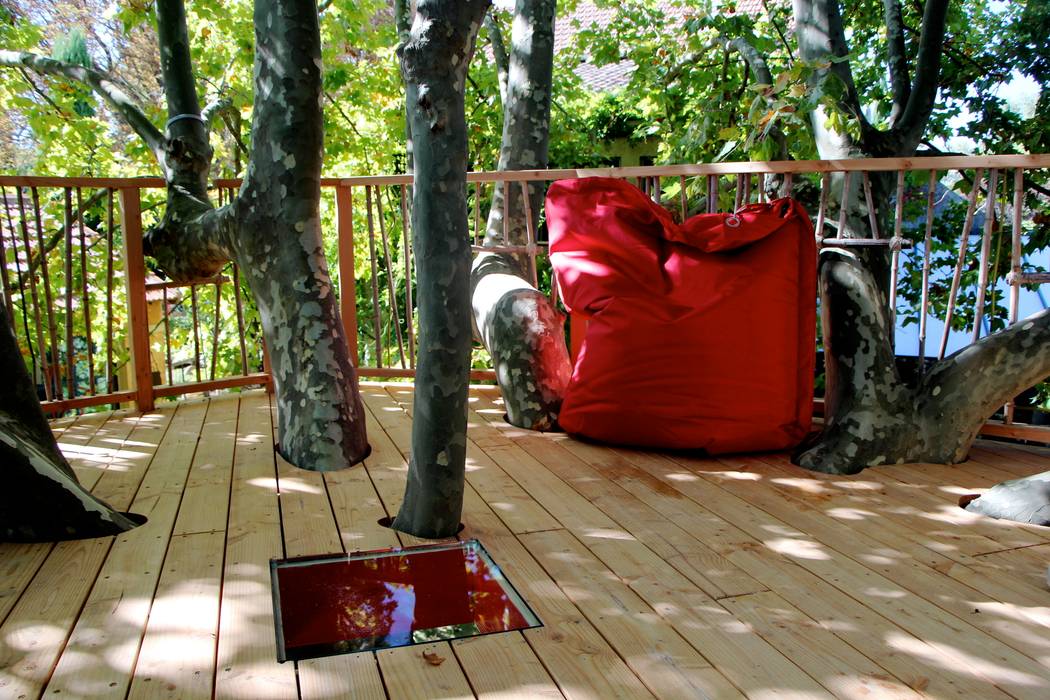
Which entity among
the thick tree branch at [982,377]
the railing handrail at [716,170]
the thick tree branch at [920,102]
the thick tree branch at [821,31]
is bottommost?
the thick tree branch at [982,377]

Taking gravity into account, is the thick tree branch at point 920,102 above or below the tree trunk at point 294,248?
above

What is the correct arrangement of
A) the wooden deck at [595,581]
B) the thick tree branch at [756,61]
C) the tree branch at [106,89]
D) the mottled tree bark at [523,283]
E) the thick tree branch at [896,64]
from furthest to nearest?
the thick tree branch at [756,61]
the tree branch at [106,89]
the thick tree branch at [896,64]
the mottled tree bark at [523,283]
the wooden deck at [595,581]

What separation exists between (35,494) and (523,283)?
91.6 inches

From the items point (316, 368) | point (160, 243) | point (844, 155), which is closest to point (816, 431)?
point (844, 155)

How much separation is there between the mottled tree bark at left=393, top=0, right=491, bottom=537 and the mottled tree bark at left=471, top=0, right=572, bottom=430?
4.46ft

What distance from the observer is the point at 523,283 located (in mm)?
4180

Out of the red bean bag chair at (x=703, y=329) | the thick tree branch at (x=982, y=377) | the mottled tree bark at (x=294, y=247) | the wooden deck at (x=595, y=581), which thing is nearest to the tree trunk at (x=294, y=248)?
the mottled tree bark at (x=294, y=247)

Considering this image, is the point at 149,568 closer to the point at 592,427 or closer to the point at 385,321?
the point at 592,427

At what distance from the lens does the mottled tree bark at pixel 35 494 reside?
244cm

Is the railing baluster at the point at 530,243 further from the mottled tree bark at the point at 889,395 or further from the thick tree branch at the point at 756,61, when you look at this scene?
the thick tree branch at the point at 756,61

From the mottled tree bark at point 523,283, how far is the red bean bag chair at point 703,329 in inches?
14.6

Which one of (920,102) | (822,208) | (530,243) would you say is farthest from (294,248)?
(920,102)

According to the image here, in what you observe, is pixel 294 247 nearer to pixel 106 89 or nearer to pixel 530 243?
pixel 530 243

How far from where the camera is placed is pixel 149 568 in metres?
2.31
